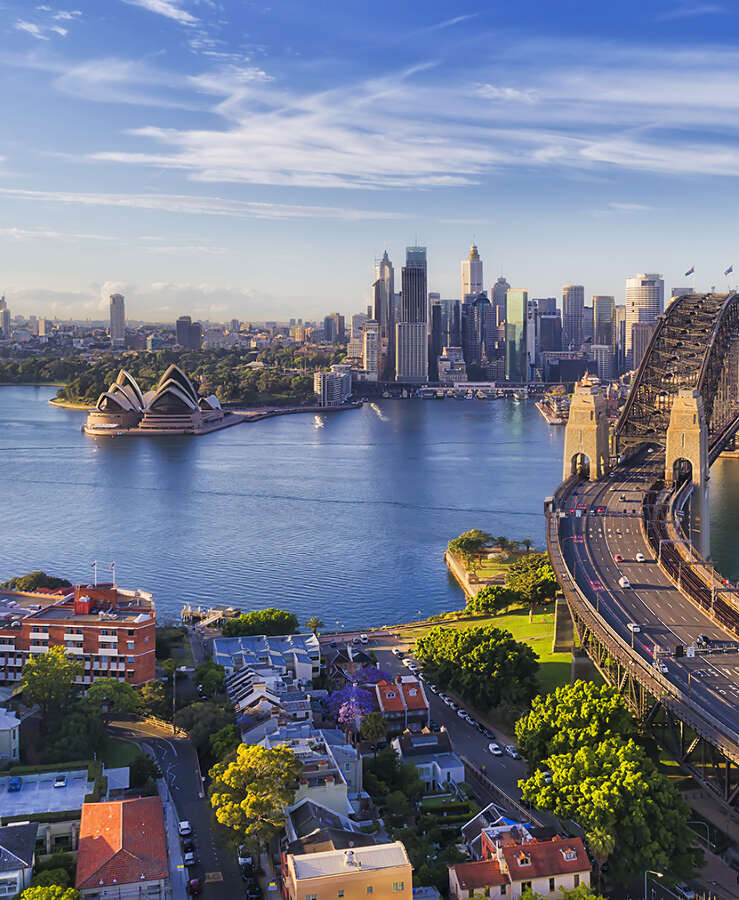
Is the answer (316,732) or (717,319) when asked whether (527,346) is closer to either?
(717,319)

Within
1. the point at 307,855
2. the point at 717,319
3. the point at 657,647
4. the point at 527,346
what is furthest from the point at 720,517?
the point at 527,346

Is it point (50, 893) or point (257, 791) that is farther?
point (257, 791)

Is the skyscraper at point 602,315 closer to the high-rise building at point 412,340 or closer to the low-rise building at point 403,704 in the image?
the high-rise building at point 412,340

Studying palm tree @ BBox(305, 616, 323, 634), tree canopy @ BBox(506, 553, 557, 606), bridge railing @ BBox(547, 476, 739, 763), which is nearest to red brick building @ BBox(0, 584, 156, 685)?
palm tree @ BBox(305, 616, 323, 634)

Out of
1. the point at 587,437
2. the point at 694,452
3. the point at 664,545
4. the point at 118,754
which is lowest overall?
the point at 118,754

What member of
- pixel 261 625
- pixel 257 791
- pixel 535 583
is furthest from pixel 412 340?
pixel 257 791

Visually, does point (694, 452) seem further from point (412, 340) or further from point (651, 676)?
point (412, 340)
